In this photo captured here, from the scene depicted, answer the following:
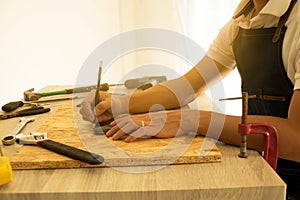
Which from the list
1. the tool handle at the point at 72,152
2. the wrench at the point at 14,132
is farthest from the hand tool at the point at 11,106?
the tool handle at the point at 72,152

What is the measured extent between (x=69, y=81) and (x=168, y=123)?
1.53 meters

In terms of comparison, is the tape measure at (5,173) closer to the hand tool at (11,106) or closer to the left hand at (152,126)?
the left hand at (152,126)

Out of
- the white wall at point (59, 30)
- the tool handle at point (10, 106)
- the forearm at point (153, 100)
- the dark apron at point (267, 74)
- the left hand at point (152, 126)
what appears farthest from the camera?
the white wall at point (59, 30)

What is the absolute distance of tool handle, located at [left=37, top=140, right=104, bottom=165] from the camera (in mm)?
615

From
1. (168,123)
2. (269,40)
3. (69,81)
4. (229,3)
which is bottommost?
(69,81)

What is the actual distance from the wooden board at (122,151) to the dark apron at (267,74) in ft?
0.92

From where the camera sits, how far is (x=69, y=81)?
2166mm

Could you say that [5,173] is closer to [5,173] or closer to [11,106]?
[5,173]

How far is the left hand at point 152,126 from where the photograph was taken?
0.73 metres

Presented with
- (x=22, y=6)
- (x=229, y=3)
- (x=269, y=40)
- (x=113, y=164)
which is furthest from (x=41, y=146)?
(x=22, y=6)

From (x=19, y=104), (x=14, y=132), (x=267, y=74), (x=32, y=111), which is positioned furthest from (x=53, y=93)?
(x=267, y=74)

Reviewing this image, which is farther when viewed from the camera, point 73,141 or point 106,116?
point 106,116

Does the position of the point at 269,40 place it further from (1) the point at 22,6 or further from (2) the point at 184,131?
(1) the point at 22,6

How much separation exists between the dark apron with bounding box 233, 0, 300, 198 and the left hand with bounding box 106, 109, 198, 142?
0.84 feet
